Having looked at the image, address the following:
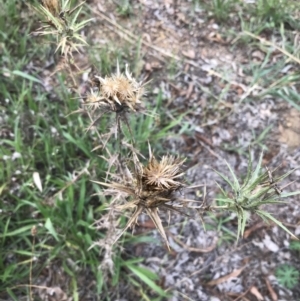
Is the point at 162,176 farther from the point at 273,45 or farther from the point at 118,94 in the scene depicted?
the point at 273,45

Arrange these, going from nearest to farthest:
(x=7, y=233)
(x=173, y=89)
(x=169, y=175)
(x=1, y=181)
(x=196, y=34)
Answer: (x=169, y=175), (x=7, y=233), (x=1, y=181), (x=173, y=89), (x=196, y=34)

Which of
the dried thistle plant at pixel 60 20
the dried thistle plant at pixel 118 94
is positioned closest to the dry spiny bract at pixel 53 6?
the dried thistle plant at pixel 60 20

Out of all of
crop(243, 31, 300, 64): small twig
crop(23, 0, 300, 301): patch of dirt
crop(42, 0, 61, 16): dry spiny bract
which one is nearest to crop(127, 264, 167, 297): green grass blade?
crop(23, 0, 300, 301): patch of dirt

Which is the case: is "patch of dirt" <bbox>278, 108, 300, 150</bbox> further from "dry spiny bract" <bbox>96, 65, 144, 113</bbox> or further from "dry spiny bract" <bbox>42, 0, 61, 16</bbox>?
"dry spiny bract" <bbox>42, 0, 61, 16</bbox>

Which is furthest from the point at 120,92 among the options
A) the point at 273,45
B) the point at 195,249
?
the point at 273,45

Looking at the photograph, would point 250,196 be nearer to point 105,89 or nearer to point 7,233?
point 105,89

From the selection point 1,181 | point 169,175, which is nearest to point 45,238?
point 1,181
